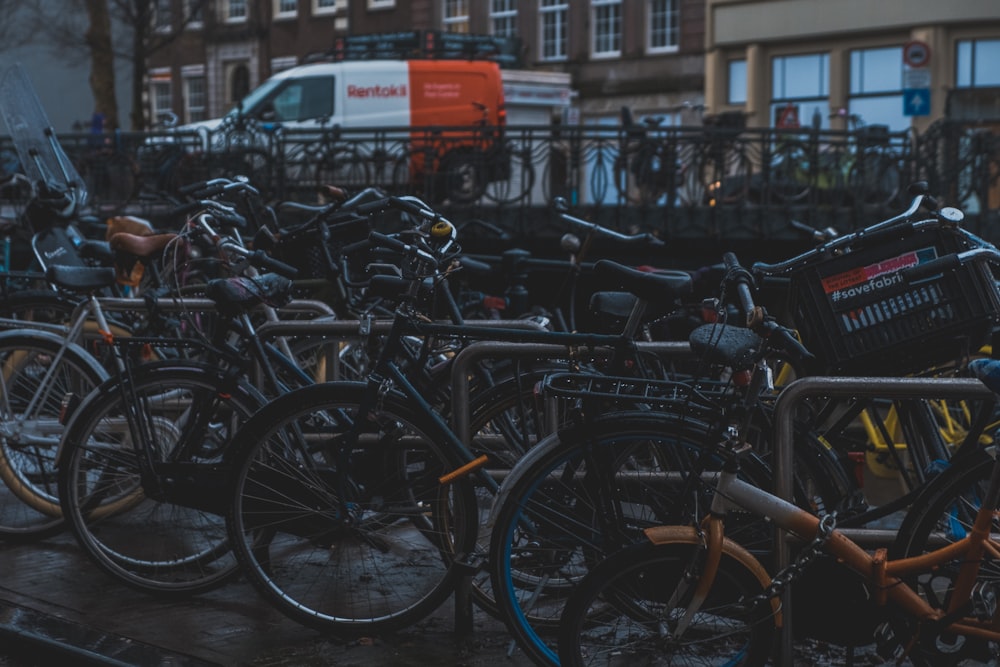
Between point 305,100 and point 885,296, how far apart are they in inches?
820

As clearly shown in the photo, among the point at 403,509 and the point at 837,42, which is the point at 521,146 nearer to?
the point at 403,509

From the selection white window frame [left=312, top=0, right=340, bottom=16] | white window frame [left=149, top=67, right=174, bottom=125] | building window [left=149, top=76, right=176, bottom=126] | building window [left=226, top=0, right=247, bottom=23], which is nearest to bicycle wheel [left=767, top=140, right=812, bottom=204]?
white window frame [left=312, top=0, right=340, bottom=16]

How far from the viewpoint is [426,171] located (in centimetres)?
1483

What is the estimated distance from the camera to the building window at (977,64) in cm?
3012

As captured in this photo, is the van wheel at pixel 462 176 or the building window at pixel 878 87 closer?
the van wheel at pixel 462 176

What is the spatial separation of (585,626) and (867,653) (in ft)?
3.62

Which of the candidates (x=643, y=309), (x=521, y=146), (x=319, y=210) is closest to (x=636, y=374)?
(x=643, y=309)

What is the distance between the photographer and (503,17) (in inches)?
1555

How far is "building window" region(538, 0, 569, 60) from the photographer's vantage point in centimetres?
3838

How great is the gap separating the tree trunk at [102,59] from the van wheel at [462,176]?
13.9m

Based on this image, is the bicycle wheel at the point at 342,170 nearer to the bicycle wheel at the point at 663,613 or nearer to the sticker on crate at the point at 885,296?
the sticker on crate at the point at 885,296

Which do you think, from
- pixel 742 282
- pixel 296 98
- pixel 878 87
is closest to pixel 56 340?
pixel 742 282

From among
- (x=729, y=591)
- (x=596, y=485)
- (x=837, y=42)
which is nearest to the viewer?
(x=729, y=591)

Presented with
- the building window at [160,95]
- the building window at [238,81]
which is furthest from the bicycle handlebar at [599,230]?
the building window at [160,95]
